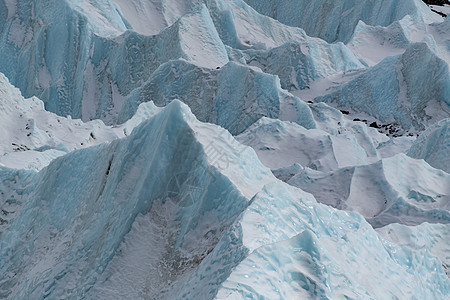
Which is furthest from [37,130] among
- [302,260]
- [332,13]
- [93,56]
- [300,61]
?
[332,13]

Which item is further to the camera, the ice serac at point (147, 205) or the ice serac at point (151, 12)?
the ice serac at point (151, 12)

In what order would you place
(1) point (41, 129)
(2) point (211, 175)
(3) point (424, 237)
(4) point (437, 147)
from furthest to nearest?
1. (1) point (41, 129)
2. (4) point (437, 147)
3. (3) point (424, 237)
4. (2) point (211, 175)

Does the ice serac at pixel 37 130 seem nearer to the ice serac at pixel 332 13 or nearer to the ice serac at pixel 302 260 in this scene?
the ice serac at pixel 302 260

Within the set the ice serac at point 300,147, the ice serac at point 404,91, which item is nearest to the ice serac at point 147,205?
the ice serac at point 300,147

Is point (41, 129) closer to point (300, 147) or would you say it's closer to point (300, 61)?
point (300, 147)

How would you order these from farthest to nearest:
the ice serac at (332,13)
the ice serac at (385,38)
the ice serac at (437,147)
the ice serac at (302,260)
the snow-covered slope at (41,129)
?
1. the ice serac at (332,13)
2. the ice serac at (385,38)
3. the ice serac at (437,147)
4. the snow-covered slope at (41,129)
5. the ice serac at (302,260)

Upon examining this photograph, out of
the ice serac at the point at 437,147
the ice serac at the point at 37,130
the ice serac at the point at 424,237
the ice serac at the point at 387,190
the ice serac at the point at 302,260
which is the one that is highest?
the ice serac at the point at 302,260

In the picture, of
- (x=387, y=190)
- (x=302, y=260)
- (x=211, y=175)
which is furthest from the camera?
(x=387, y=190)

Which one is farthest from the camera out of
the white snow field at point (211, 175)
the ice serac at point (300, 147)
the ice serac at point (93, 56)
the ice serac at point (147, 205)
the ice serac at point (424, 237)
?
the ice serac at point (93, 56)
